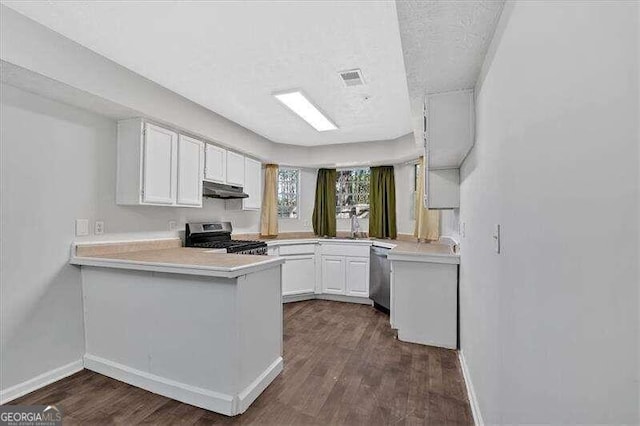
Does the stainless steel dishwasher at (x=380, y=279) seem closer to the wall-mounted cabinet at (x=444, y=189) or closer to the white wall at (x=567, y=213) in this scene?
the wall-mounted cabinet at (x=444, y=189)

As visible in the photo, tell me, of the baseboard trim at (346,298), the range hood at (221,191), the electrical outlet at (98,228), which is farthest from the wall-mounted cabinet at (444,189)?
the electrical outlet at (98,228)

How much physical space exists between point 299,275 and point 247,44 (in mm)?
3157

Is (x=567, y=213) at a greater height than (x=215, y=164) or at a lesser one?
lesser

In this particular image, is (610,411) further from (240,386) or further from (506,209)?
(240,386)

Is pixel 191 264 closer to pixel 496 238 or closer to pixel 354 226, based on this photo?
pixel 496 238

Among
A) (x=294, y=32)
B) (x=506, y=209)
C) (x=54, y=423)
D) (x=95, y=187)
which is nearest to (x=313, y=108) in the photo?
(x=294, y=32)

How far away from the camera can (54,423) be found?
177 cm

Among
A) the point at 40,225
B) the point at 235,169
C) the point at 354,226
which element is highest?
the point at 235,169

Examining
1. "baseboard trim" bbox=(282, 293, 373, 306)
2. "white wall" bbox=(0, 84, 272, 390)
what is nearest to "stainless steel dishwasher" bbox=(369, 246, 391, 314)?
"baseboard trim" bbox=(282, 293, 373, 306)

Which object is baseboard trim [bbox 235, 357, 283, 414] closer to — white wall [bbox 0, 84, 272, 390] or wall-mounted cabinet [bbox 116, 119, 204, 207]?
white wall [bbox 0, 84, 272, 390]

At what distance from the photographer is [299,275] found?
14.5ft
